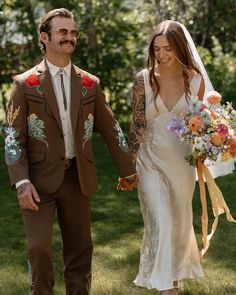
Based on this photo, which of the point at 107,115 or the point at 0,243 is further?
the point at 0,243

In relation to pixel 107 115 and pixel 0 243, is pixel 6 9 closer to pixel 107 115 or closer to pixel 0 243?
pixel 0 243

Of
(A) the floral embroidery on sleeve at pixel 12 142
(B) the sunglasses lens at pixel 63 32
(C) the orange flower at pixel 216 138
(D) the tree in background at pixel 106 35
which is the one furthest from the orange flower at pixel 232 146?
(D) the tree in background at pixel 106 35

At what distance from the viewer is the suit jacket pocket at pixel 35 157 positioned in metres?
4.26

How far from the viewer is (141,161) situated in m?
4.98

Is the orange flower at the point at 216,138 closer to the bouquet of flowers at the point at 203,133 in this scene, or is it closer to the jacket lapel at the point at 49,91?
the bouquet of flowers at the point at 203,133

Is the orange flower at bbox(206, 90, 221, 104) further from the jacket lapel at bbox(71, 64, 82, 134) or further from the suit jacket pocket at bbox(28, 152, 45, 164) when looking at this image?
the suit jacket pocket at bbox(28, 152, 45, 164)

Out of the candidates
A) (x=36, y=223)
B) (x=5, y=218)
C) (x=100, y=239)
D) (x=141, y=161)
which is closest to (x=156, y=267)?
(x=141, y=161)

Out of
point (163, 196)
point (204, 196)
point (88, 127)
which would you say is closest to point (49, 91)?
point (88, 127)

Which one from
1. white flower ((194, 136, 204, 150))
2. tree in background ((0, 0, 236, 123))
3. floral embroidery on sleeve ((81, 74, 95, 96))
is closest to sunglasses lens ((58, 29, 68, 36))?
floral embroidery on sleeve ((81, 74, 95, 96))

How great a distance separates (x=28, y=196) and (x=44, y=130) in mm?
402

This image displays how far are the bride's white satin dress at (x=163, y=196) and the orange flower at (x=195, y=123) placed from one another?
0.22 metres

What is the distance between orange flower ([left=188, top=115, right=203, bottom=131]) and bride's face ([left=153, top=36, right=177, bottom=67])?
429mm

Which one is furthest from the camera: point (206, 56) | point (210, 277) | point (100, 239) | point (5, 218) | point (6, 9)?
point (206, 56)

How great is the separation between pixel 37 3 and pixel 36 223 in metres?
8.06
